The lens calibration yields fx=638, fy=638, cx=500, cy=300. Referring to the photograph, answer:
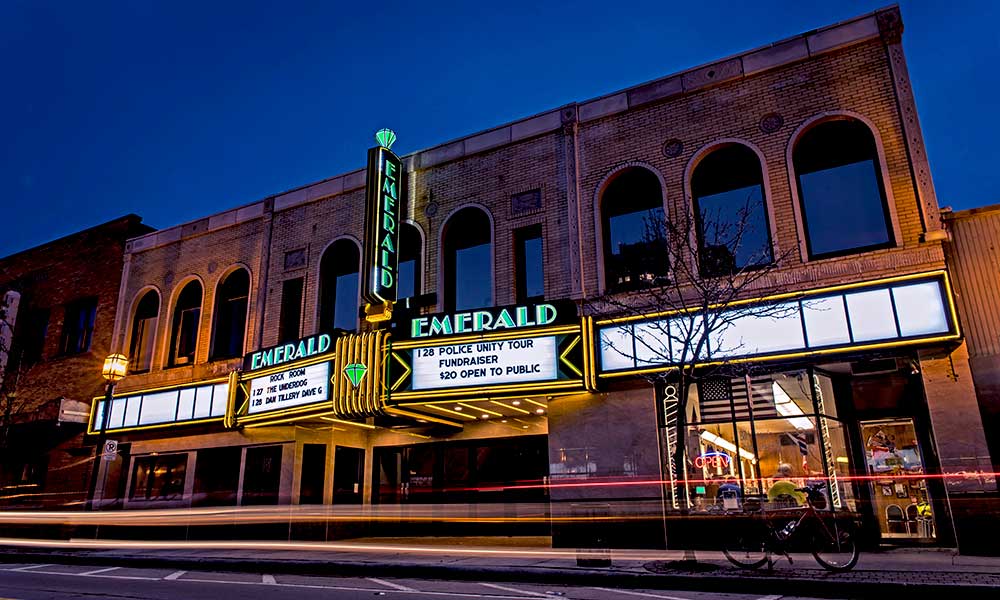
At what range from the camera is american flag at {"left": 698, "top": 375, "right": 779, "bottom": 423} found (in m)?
13.1

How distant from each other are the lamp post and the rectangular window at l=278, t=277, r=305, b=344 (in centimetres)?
512

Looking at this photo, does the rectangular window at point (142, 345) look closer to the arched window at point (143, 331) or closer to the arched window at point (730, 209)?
the arched window at point (143, 331)

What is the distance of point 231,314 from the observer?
21.5 metres

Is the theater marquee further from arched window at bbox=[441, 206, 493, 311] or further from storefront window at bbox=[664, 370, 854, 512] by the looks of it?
storefront window at bbox=[664, 370, 854, 512]

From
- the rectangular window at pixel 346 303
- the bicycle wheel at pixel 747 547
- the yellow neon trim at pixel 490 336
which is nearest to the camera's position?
the bicycle wheel at pixel 747 547

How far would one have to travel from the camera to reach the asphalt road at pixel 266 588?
8945mm

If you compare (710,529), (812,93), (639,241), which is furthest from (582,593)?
(812,93)

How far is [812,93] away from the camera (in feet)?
46.3

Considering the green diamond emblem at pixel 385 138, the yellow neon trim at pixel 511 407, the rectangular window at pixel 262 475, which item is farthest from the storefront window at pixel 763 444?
the rectangular window at pixel 262 475

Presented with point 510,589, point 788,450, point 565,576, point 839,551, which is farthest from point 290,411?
point 839,551

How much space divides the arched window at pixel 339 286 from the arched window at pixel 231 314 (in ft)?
9.75

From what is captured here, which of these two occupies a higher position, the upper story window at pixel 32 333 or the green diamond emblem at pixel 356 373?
the upper story window at pixel 32 333

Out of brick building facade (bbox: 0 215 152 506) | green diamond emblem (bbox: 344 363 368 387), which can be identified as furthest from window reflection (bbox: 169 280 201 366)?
green diamond emblem (bbox: 344 363 368 387)

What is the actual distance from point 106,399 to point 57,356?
5790mm
